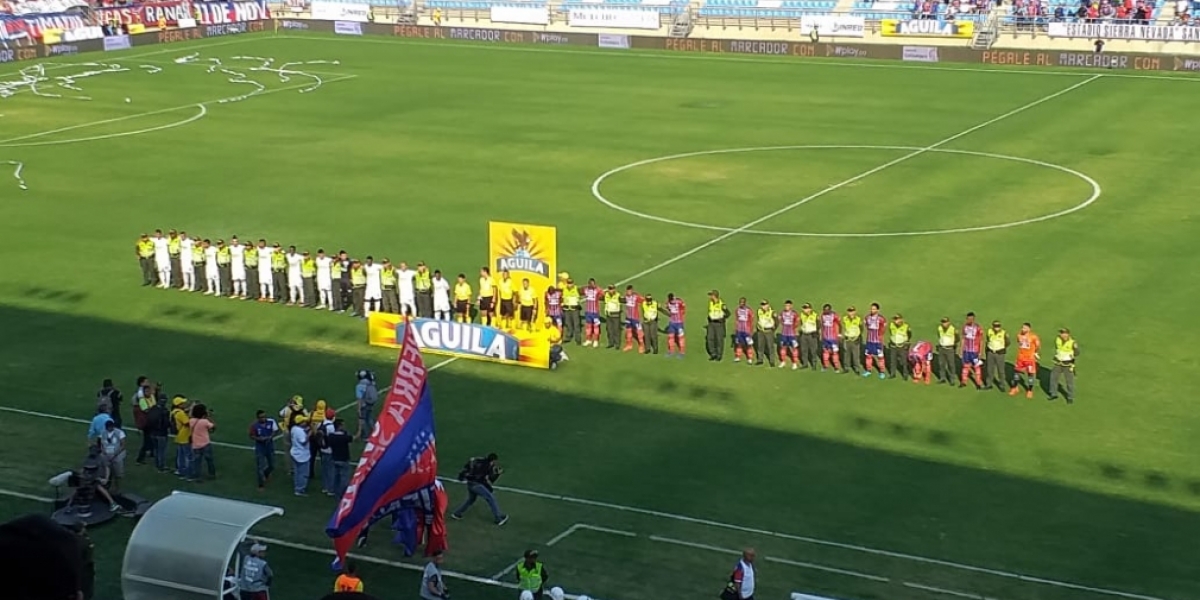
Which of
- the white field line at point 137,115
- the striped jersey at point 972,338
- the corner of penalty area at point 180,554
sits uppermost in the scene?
the white field line at point 137,115

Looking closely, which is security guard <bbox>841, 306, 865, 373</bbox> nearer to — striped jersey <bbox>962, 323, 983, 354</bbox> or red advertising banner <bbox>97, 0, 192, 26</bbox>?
striped jersey <bbox>962, 323, 983, 354</bbox>

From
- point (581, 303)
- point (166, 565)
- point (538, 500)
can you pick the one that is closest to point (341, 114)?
point (581, 303)

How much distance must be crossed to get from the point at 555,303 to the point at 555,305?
4cm

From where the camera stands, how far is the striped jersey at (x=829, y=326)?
31.4 metres

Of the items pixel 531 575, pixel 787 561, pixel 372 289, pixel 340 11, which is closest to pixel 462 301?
pixel 372 289

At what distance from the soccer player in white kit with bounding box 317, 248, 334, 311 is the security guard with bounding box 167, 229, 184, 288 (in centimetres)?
430

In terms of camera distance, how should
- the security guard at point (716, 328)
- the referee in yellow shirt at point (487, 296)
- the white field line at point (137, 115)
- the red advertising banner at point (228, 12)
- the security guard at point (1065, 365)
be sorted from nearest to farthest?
1. the security guard at point (1065, 365)
2. the security guard at point (716, 328)
3. the referee in yellow shirt at point (487, 296)
4. the white field line at point (137, 115)
5. the red advertising banner at point (228, 12)

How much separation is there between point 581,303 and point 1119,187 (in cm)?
2217

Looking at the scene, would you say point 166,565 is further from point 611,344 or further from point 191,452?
point 611,344

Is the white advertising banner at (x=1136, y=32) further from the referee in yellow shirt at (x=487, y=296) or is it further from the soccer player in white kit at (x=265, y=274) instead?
the soccer player in white kit at (x=265, y=274)

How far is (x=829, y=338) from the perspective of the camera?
31.6 meters

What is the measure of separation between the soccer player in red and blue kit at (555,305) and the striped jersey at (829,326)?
5.76m

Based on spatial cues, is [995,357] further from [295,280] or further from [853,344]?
[295,280]

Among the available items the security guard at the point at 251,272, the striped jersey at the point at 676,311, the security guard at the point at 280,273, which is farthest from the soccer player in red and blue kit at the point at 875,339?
the security guard at the point at 251,272
